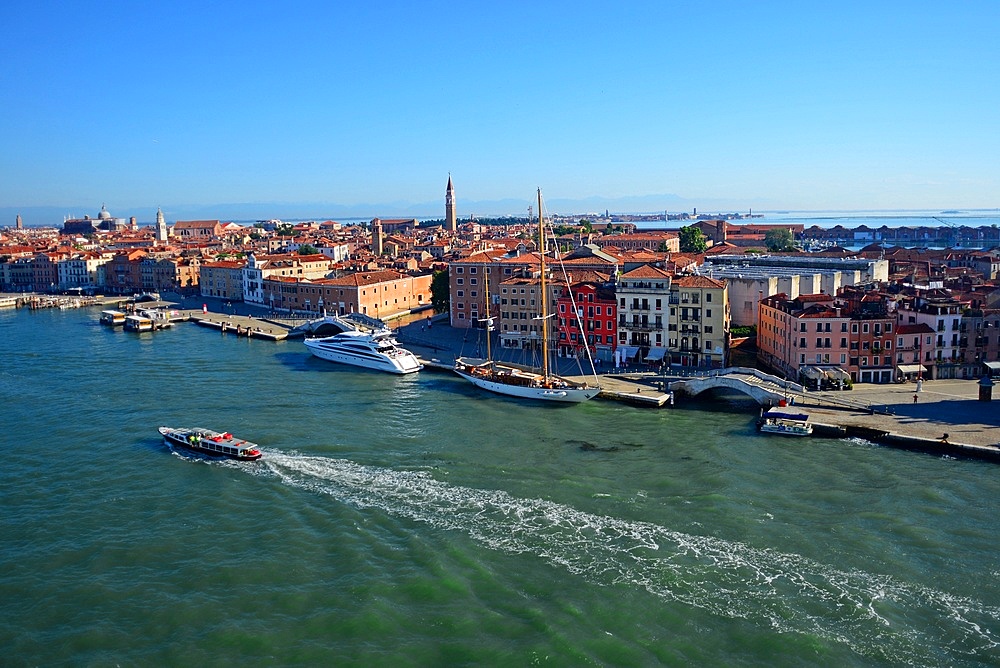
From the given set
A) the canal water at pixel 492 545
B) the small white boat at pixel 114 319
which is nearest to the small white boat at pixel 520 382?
the canal water at pixel 492 545

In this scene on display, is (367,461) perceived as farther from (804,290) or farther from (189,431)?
(804,290)

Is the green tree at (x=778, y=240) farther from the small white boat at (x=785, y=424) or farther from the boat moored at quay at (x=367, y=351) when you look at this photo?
the small white boat at (x=785, y=424)

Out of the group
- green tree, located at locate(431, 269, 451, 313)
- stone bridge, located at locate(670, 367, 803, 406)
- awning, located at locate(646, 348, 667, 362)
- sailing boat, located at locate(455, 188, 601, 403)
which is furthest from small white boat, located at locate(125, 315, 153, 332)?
stone bridge, located at locate(670, 367, 803, 406)

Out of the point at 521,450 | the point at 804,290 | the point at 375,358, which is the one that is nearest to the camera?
the point at 521,450

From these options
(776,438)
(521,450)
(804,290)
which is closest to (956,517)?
(776,438)

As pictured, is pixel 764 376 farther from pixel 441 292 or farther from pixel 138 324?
pixel 138 324

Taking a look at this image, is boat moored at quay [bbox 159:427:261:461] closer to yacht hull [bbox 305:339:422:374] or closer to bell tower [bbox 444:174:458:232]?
yacht hull [bbox 305:339:422:374]

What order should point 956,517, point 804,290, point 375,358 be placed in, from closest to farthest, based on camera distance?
point 956,517, point 375,358, point 804,290
